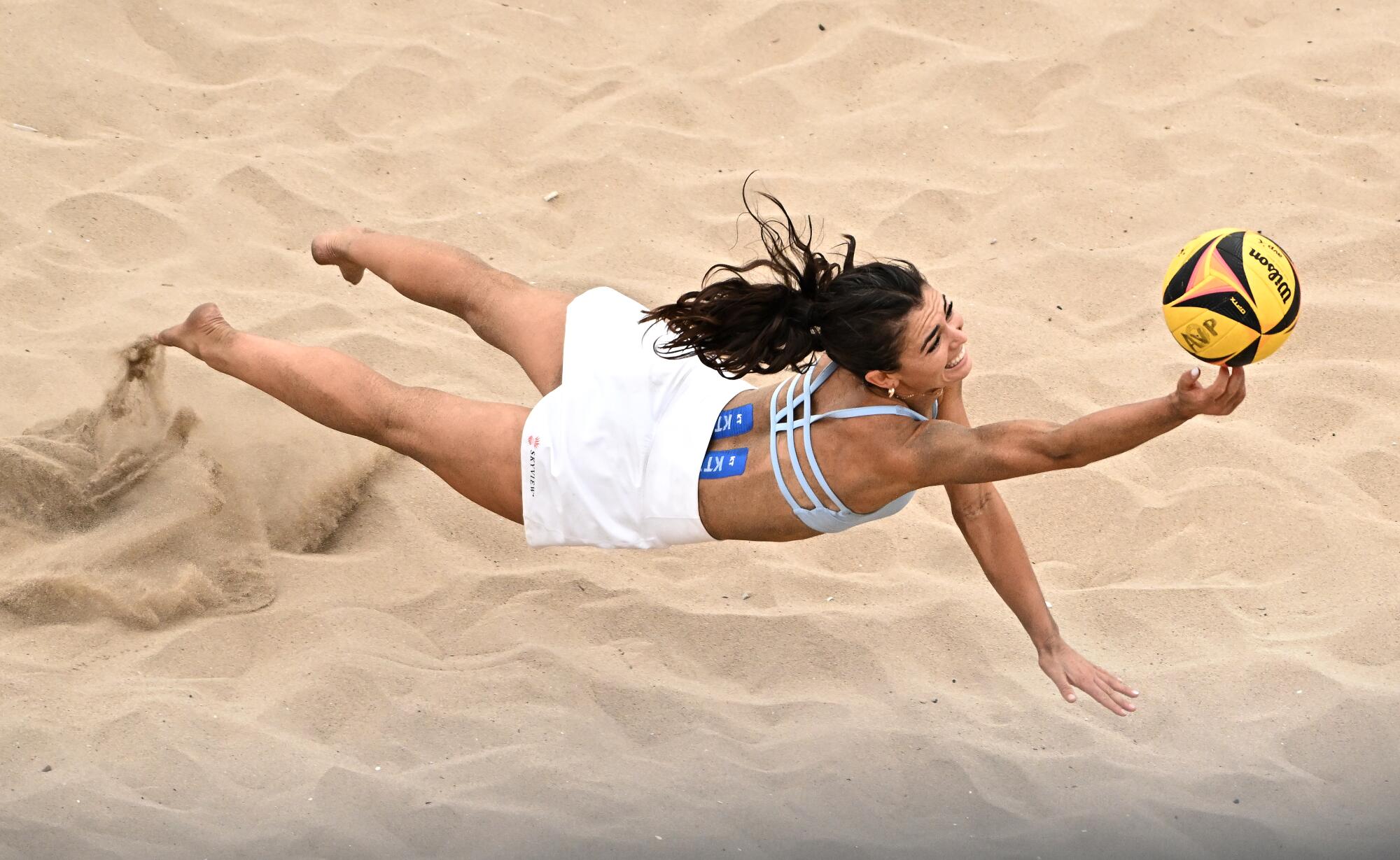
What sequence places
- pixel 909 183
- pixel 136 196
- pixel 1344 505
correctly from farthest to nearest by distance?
1. pixel 909 183
2. pixel 136 196
3. pixel 1344 505

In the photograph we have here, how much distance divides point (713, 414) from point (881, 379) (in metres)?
0.46

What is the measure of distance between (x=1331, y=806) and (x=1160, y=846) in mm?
426

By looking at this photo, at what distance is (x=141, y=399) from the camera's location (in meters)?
3.94

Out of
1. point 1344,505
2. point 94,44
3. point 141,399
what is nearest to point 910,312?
point 1344,505

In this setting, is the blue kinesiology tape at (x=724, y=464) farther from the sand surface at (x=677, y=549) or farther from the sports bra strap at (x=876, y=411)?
the sand surface at (x=677, y=549)

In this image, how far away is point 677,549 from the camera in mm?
4051

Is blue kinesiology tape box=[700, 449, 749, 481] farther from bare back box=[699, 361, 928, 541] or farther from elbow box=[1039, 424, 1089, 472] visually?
elbow box=[1039, 424, 1089, 472]

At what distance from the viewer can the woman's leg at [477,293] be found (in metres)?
3.44

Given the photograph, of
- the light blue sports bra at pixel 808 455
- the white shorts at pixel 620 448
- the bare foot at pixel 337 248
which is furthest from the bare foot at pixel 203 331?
the light blue sports bra at pixel 808 455

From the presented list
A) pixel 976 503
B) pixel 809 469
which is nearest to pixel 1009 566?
pixel 976 503

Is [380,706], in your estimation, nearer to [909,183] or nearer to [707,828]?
[707,828]

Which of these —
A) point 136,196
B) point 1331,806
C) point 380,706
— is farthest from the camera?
point 136,196

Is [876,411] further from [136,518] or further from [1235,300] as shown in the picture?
[136,518]

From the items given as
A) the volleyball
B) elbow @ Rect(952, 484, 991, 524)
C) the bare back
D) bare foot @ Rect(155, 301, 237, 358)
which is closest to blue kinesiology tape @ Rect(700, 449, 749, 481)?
the bare back
